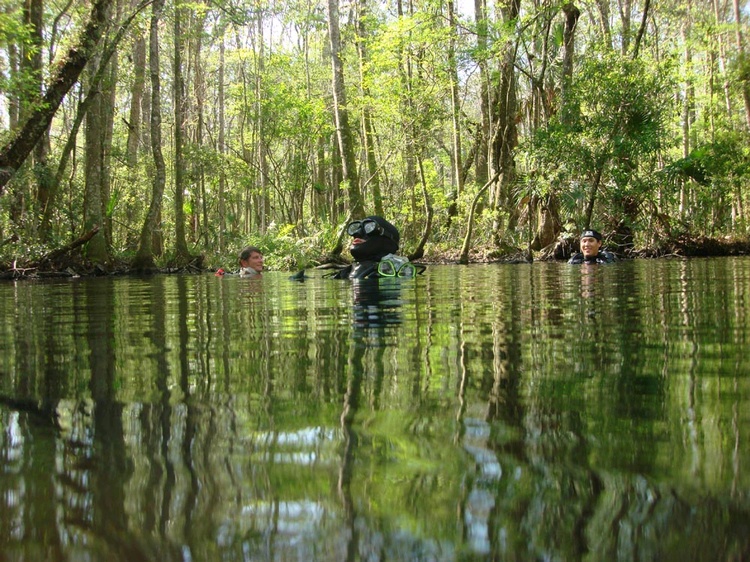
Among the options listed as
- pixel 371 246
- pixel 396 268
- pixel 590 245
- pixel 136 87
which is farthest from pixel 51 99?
pixel 136 87

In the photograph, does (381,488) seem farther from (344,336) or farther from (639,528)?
(344,336)

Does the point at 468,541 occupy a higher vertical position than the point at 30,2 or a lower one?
lower

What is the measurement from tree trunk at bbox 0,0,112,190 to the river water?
27.7 feet

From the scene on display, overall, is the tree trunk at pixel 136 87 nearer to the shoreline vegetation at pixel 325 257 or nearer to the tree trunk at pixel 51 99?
the shoreline vegetation at pixel 325 257

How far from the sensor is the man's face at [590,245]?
34.2ft

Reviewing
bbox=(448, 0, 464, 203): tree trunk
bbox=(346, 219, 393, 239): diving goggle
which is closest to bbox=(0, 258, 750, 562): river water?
bbox=(346, 219, 393, 239): diving goggle

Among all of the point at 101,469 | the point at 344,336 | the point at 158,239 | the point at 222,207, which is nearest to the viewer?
the point at 101,469

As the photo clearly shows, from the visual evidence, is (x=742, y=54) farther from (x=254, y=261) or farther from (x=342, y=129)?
(x=254, y=261)

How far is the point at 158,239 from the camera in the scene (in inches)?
747

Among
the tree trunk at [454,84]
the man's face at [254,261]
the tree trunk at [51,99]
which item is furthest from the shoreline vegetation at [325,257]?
the tree trunk at [51,99]

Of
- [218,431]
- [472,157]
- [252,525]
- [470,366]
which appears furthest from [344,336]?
[472,157]

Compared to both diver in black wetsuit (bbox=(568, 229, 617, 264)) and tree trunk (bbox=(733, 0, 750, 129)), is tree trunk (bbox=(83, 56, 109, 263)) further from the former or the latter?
tree trunk (bbox=(733, 0, 750, 129))

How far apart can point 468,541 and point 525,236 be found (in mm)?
16612

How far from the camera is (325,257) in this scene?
1554cm
